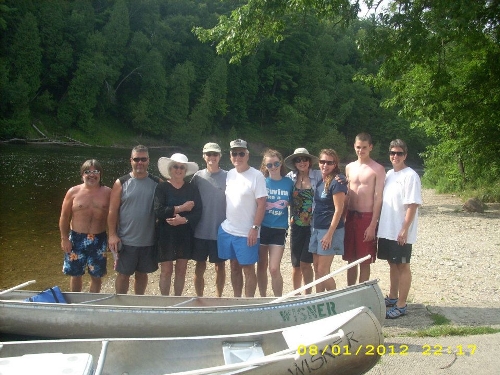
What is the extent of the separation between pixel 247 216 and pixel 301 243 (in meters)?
0.75

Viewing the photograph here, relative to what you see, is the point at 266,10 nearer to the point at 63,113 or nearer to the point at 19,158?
the point at 19,158

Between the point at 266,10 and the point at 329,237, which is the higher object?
the point at 266,10

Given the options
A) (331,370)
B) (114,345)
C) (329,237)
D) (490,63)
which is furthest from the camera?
(490,63)

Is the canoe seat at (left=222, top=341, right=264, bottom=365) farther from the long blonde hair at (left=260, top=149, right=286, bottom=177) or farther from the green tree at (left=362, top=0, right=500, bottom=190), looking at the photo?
the green tree at (left=362, top=0, right=500, bottom=190)

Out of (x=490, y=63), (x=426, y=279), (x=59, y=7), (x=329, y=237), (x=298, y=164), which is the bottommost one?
(x=426, y=279)

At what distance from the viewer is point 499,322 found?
498 centimetres

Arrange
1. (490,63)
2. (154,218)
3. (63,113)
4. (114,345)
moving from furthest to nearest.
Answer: (63,113) < (490,63) < (154,218) < (114,345)

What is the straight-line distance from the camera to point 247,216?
17.0ft

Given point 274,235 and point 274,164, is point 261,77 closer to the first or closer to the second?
point 274,164

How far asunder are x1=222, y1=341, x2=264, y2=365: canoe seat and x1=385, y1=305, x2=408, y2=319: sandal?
1852 millimetres

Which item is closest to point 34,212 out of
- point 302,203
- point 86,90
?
point 302,203

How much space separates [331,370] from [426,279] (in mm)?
4334

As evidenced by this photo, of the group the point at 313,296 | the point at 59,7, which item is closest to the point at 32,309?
the point at 313,296

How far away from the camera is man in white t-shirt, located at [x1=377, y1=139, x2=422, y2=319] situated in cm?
496
